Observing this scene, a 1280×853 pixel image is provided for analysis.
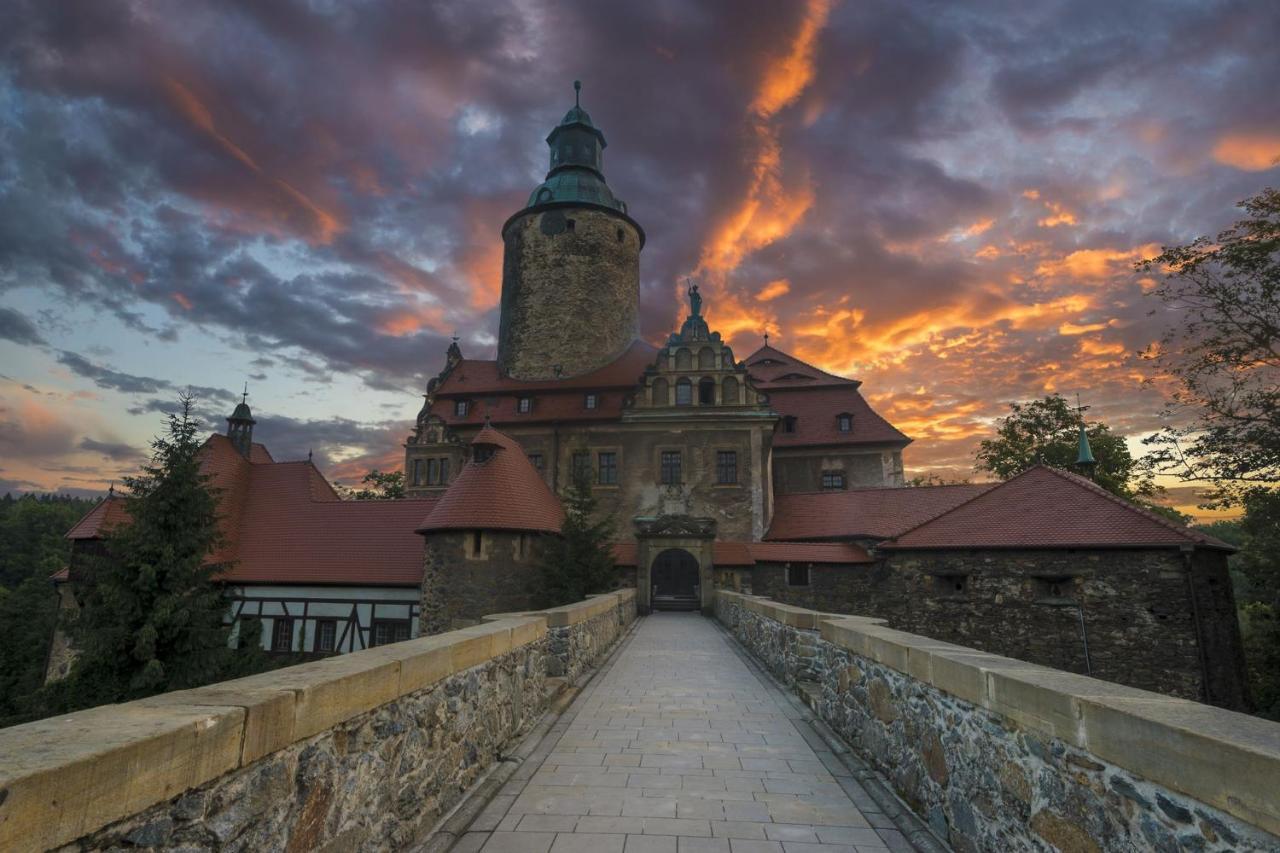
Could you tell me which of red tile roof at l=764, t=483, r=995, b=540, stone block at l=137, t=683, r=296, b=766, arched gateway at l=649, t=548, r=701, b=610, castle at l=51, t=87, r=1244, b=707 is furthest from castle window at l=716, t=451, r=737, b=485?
stone block at l=137, t=683, r=296, b=766

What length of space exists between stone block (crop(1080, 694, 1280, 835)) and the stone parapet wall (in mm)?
3575

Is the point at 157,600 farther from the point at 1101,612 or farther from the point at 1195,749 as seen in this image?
the point at 1101,612

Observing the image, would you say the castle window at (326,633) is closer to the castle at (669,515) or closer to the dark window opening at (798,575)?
the castle at (669,515)

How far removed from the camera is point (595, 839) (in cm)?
441

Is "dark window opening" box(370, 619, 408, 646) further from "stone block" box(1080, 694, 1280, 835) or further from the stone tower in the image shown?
"stone block" box(1080, 694, 1280, 835)

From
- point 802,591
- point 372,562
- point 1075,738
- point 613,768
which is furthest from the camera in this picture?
point 372,562

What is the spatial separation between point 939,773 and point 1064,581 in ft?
56.6

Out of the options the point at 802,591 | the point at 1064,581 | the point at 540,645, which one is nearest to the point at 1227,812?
the point at 540,645

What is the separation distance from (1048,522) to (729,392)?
1295cm

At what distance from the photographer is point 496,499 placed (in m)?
22.4

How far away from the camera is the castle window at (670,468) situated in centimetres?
2844

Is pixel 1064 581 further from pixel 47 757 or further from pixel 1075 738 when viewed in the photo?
pixel 47 757

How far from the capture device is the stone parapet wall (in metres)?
2.02

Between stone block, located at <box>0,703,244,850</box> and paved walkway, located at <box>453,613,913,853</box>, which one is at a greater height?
stone block, located at <box>0,703,244,850</box>
